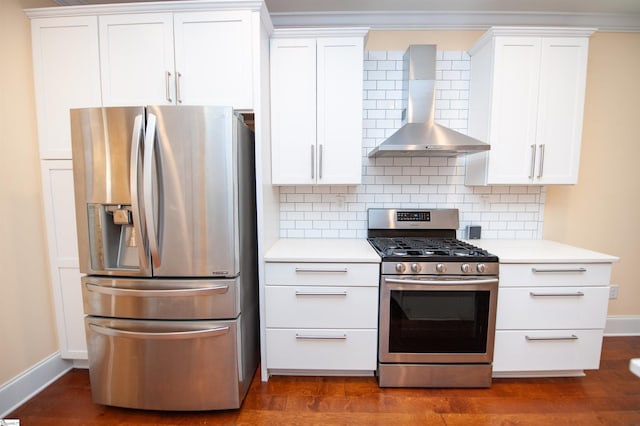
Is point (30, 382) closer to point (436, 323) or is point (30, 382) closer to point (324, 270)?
point (324, 270)

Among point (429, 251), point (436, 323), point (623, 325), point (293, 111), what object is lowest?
point (623, 325)

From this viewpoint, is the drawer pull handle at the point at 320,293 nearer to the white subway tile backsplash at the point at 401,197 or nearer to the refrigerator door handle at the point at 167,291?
the refrigerator door handle at the point at 167,291

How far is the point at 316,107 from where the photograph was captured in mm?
2004

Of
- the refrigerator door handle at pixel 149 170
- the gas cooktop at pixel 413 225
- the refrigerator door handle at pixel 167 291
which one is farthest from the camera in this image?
the gas cooktop at pixel 413 225

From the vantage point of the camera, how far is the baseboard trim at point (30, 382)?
5.37 feet

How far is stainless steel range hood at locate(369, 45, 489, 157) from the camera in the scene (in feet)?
6.18

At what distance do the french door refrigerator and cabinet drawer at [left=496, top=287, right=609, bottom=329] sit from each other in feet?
5.68

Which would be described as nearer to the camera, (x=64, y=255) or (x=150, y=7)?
(x=150, y=7)

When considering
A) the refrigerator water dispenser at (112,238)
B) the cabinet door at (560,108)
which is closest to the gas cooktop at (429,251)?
the cabinet door at (560,108)

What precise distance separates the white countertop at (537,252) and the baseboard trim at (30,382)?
3141mm

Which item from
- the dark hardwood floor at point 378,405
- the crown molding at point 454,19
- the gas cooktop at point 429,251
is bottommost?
the dark hardwood floor at point 378,405

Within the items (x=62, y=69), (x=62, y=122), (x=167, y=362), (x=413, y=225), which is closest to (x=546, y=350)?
(x=413, y=225)

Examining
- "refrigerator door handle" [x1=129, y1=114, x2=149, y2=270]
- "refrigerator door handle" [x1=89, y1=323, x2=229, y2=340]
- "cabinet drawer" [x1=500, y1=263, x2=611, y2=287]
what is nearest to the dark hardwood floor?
"refrigerator door handle" [x1=89, y1=323, x2=229, y2=340]

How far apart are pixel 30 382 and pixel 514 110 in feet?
12.5
